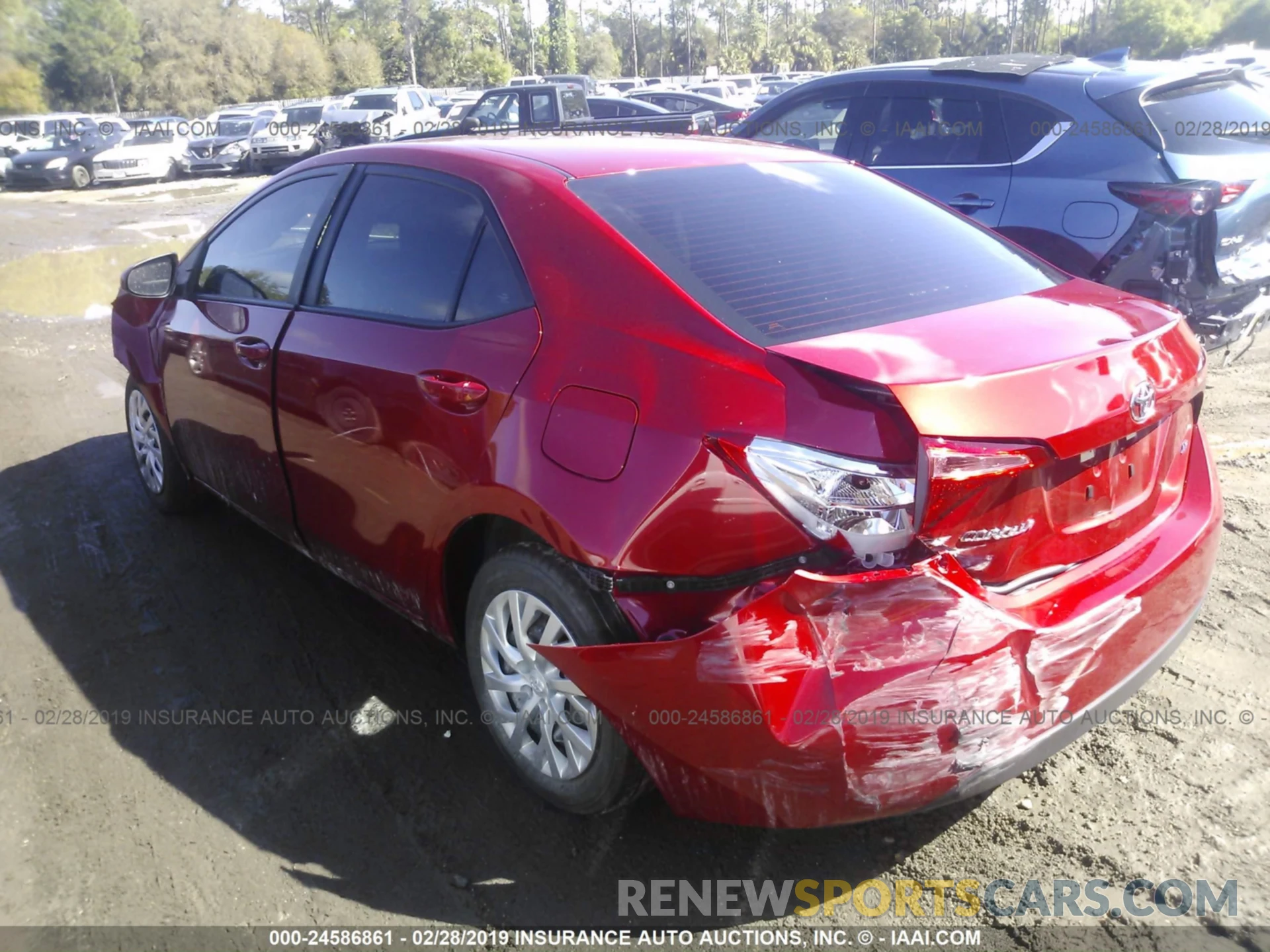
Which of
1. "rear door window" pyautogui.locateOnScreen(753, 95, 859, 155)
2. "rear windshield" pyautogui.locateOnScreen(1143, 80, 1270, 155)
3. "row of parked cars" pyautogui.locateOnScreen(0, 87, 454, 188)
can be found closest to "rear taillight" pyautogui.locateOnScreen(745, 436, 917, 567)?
"rear windshield" pyautogui.locateOnScreen(1143, 80, 1270, 155)

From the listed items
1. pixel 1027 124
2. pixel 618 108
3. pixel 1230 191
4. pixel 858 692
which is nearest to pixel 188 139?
pixel 618 108

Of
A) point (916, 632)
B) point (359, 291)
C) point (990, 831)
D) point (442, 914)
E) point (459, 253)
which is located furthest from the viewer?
point (359, 291)

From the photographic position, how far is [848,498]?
207 centimetres

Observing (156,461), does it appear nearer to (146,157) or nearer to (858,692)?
(858,692)

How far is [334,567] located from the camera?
3.55 meters

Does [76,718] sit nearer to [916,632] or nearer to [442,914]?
[442,914]

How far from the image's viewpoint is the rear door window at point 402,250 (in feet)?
9.70

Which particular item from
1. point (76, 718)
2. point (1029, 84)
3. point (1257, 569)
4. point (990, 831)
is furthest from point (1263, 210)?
point (76, 718)

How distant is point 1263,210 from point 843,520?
4211mm

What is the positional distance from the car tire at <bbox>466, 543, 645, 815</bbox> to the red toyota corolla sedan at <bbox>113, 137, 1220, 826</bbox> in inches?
0.4

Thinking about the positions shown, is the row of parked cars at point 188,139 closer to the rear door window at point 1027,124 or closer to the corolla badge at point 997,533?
the rear door window at point 1027,124

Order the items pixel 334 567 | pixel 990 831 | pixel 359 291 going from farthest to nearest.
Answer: pixel 334 567 < pixel 359 291 < pixel 990 831

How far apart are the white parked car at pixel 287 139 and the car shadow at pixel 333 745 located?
858 inches

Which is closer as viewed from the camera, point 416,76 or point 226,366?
point 226,366
